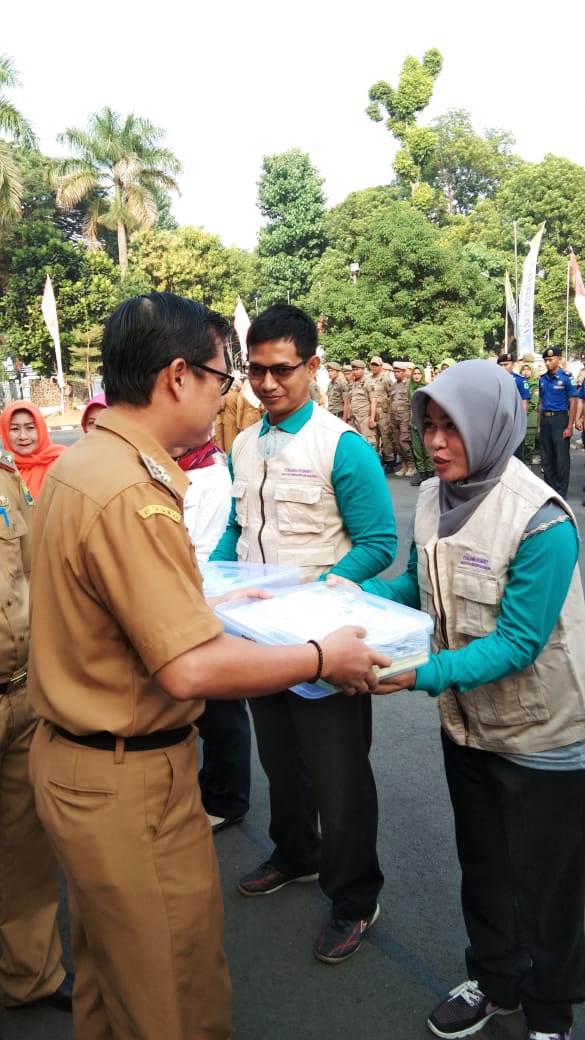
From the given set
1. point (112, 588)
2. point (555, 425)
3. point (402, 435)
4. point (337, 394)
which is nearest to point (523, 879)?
point (112, 588)

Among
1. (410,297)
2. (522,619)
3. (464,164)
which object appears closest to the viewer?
(522,619)

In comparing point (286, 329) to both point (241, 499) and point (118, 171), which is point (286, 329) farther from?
point (118, 171)

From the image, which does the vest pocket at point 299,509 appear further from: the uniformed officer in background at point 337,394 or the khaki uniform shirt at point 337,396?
the khaki uniform shirt at point 337,396

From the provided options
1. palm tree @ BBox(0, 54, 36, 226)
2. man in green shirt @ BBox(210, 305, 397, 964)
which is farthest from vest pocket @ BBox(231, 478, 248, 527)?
palm tree @ BBox(0, 54, 36, 226)

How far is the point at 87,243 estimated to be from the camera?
118 ft

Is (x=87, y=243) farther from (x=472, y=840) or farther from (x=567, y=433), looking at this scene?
(x=472, y=840)

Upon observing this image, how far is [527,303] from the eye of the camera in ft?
49.2

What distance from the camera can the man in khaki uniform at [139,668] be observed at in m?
1.40

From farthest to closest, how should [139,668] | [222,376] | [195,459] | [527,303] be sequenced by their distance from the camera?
[527,303], [195,459], [222,376], [139,668]

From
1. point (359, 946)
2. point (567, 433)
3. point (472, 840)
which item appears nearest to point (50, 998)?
point (359, 946)

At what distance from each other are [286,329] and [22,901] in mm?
1998

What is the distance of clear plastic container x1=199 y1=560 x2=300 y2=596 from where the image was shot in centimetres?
220

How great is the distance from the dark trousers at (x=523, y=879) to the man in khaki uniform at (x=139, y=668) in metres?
0.63

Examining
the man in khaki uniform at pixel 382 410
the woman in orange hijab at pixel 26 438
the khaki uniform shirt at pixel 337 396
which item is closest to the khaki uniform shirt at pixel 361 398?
the man in khaki uniform at pixel 382 410
